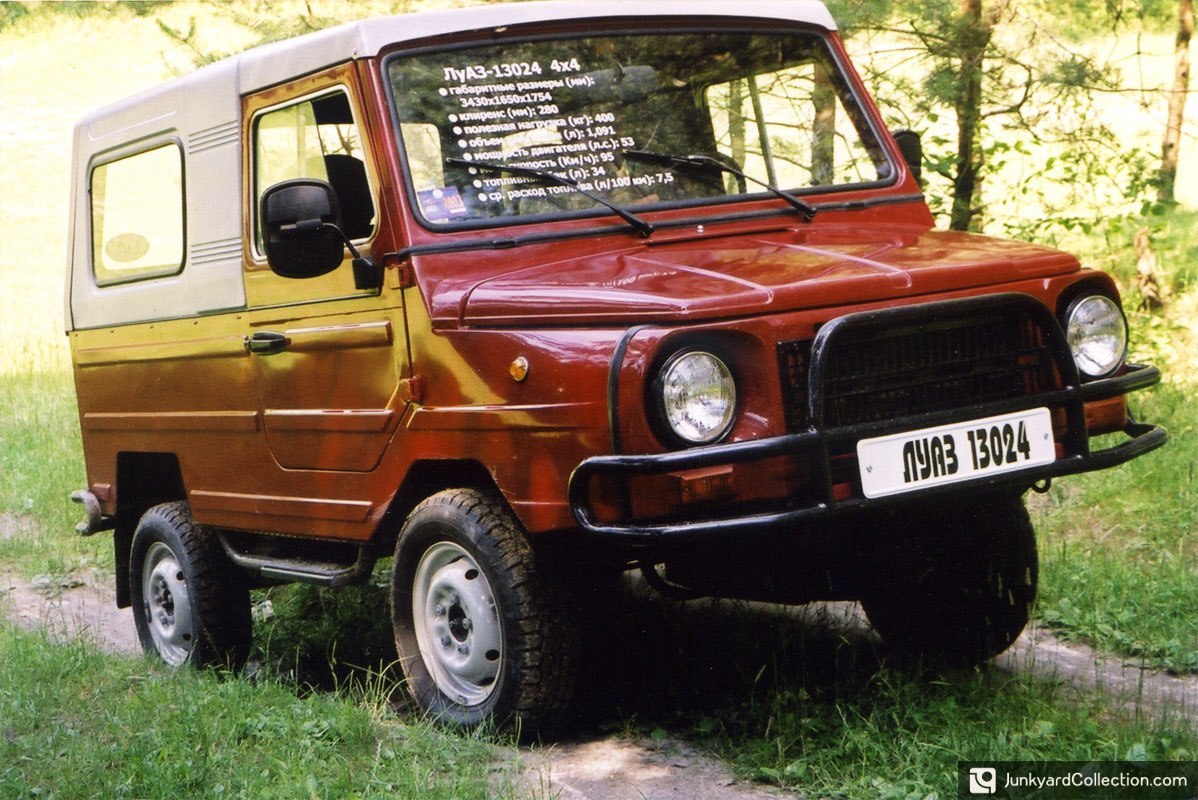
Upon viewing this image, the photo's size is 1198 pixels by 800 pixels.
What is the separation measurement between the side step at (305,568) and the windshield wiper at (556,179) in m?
1.33

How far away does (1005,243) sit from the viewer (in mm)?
4559

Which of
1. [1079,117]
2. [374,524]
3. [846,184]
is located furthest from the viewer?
[1079,117]

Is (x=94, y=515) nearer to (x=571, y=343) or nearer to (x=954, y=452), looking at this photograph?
(x=571, y=343)

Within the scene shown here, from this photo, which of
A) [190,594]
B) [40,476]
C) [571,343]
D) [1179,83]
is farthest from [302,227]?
[1179,83]

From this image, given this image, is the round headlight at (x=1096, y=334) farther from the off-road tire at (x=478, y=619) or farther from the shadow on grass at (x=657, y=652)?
the off-road tire at (x=478, y=619)

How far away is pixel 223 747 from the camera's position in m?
4.35

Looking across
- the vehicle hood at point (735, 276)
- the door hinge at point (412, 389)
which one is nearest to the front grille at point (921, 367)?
the vehicle hood at point (735, 276)

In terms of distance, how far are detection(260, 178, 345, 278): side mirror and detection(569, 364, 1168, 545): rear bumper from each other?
1.28 meters

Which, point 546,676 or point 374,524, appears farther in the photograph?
point 374,524

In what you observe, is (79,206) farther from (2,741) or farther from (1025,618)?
(1025,618)

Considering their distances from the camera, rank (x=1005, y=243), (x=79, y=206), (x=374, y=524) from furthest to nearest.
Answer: (x=79, y=206)
(x=374, y=524)
(x=1005, y=243)

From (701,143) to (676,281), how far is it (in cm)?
122

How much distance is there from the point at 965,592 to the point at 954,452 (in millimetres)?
1281

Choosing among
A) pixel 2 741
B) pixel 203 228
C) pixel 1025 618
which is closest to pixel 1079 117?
pixel 1025 618
